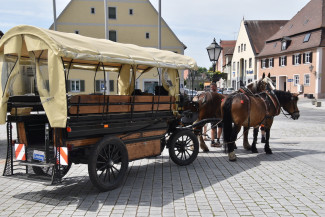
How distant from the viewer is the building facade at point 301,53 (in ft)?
132

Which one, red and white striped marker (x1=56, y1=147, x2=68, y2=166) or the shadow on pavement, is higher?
red and white striped marker (x1=56, y1=147, x2=68, y2=166)

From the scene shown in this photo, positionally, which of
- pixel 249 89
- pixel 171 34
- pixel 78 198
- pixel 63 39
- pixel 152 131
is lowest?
pixel 78 198

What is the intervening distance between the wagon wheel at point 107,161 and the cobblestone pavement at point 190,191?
0.17m

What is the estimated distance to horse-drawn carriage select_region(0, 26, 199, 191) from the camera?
482 centimetres

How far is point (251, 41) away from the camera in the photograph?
184ft

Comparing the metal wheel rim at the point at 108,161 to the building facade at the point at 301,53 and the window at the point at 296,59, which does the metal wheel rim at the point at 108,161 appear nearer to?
the building facade at the point at 301,53

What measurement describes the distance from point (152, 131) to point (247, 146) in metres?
3.76

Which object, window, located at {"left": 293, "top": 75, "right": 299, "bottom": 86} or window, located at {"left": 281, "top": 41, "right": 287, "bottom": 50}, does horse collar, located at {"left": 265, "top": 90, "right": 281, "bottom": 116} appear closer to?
window, located at {"left": 293, "top": 75, "right": 299, "bottom": 86}

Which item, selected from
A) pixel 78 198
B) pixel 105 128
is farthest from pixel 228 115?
pixel 78 198

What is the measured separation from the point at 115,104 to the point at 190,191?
193 centimetres

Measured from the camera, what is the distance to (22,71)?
596 centimetres

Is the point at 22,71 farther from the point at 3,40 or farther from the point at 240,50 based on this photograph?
the point at 240,50

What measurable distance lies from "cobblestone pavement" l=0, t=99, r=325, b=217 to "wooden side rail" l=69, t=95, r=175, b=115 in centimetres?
124

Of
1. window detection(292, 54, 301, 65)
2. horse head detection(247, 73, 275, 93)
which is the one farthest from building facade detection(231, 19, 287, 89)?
horse head detection(247, 73, 275, 93)
